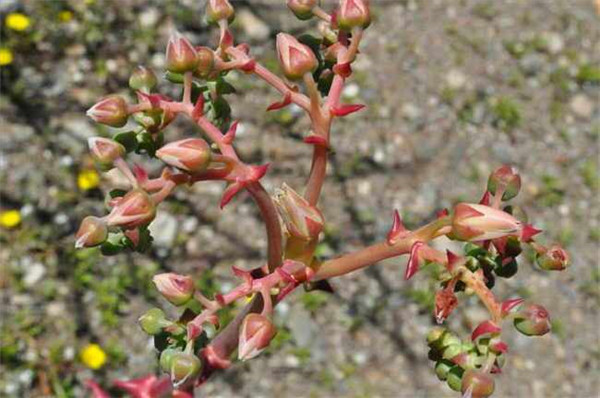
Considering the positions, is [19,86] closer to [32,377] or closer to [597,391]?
[32,377]

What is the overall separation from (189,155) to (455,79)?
3.06 metres

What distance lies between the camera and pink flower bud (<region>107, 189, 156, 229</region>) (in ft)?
3.74

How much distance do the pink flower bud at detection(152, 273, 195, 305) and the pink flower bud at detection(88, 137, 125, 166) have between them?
161 mm

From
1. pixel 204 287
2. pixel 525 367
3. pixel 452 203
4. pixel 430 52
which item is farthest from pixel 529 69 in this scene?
pixel 204 287

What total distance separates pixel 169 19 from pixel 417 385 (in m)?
1.70

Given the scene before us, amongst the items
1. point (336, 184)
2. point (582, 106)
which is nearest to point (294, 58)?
point (336, 184)

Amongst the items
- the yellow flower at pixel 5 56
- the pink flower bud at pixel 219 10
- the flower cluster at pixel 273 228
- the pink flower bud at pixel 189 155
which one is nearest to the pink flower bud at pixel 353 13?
the flower cluster at pixel 273 228

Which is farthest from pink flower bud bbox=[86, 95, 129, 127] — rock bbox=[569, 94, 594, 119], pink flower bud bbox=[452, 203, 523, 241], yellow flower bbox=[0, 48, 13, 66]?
rock bbox=[569, 94, 594, 119]

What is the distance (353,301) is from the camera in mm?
3385

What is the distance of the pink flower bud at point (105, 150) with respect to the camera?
122cm

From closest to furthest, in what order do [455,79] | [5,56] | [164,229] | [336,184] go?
[164,229], [5,56], [336,184], [455,79]

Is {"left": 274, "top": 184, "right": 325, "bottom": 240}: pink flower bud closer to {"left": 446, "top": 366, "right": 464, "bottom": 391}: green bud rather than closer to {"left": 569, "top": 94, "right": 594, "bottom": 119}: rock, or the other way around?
{"left": 446, "top": 366, "right": 464, "bottom": 391}: green bud

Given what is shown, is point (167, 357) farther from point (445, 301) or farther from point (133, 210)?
point (445, 301)

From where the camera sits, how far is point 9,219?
3.18 metres
